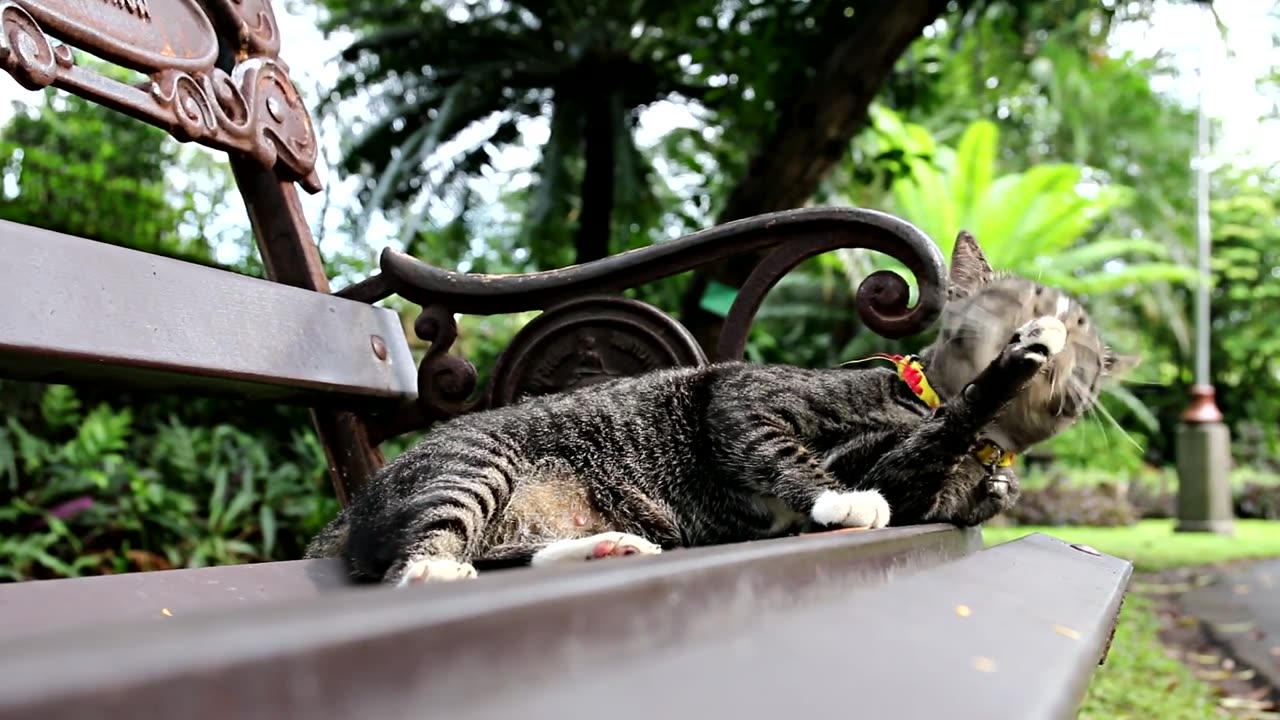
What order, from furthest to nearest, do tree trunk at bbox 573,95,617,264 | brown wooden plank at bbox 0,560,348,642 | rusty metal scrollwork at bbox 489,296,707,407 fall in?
tree trunk at bbox 573,95,617,264 → rusty metal scrollwork at bbox 489,296,707,407 → brown wooden plank at bbox 0,560,348,642

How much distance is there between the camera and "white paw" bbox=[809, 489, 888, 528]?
1.59 metres

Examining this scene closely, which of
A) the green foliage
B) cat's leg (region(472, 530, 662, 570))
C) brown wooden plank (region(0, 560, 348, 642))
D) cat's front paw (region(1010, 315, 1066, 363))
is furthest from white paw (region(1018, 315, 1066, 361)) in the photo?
the green foliage

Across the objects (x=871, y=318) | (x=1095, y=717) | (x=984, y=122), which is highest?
(x=984, y=122)

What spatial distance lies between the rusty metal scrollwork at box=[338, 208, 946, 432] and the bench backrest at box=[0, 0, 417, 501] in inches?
3.4

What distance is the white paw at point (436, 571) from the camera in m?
1.29

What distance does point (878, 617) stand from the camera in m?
0.59

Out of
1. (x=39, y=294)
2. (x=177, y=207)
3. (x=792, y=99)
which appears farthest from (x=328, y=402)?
(x=177, y=207)

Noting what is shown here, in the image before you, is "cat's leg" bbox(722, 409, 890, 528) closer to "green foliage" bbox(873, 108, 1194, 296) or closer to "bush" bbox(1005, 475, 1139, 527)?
"green foliage" bbox(873, 108, 1194, 296)

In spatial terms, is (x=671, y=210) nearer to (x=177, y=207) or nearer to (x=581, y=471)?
(x=177, y=207)

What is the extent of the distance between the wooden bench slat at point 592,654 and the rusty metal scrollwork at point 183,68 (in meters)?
1.28

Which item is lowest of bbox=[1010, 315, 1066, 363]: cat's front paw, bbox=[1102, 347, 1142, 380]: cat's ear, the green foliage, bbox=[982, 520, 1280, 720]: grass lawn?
bbox=[982, 520, 1280, 720]: grass lawn

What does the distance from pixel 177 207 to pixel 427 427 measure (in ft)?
11.9

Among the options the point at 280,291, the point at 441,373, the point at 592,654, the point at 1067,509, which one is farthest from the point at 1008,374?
the point at 1067,509

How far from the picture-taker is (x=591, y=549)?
148cm
